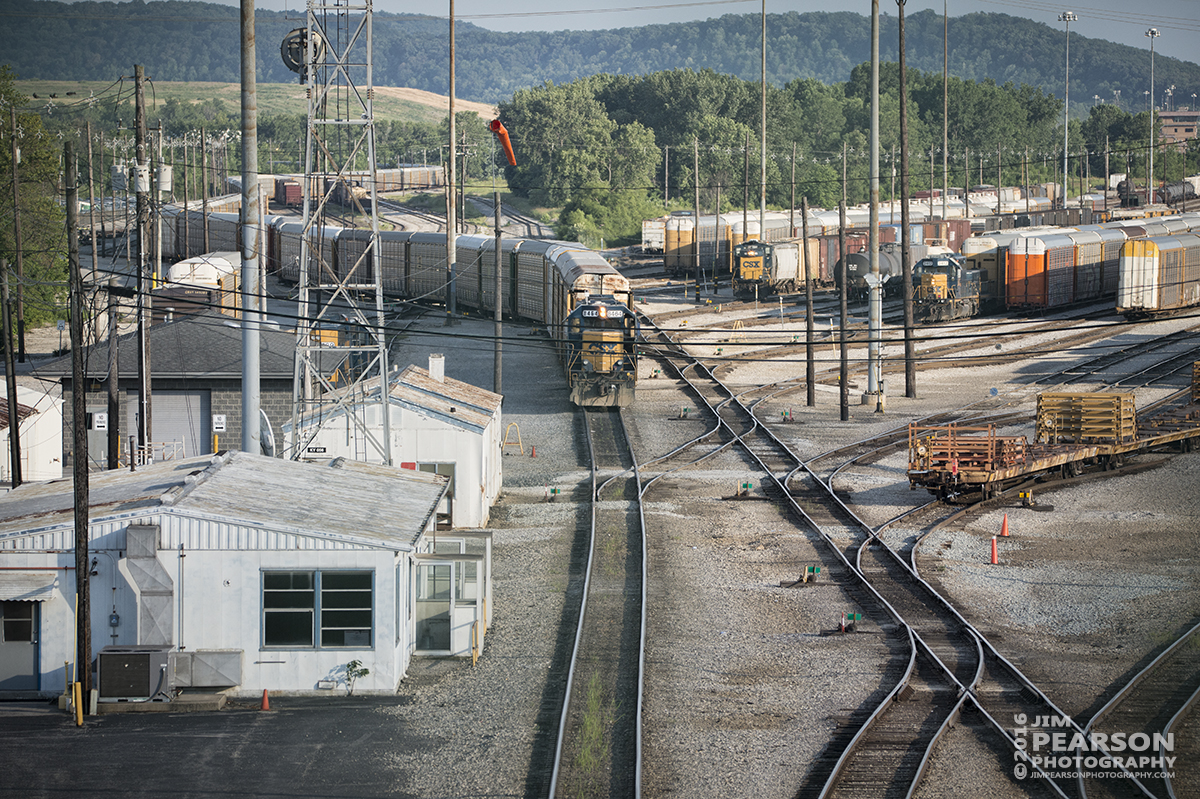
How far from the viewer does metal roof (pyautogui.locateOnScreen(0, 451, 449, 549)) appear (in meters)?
17.8

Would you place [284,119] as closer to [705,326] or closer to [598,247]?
[598,247]

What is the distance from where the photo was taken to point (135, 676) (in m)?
17.3

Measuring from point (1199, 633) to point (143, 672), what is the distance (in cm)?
1619

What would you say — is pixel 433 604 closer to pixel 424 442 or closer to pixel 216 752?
pixel 216 752

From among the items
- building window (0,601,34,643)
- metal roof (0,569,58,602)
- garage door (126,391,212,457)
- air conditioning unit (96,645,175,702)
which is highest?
garage door (126,391,212,457)

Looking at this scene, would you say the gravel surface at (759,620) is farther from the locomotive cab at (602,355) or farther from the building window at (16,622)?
the building window at (16,622)

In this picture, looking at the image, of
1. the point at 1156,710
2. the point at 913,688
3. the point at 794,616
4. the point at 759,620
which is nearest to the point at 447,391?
the point at 759,620

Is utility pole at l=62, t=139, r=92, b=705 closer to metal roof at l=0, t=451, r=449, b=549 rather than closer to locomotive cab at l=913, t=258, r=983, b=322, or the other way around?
metal roof at l=0, t=451, r=449, b=549

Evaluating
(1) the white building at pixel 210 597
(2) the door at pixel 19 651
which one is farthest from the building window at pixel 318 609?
(2) the door at pixel 19 651

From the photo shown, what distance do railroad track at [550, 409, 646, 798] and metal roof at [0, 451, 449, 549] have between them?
3.29 m

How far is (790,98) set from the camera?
585ft

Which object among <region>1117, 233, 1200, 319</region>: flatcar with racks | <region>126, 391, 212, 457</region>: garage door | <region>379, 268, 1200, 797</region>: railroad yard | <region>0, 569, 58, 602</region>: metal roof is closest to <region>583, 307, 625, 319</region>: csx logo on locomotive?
<region>379, 268, 1200, 797</region>: railroad yard

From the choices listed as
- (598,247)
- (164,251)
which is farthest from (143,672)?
(598,247)

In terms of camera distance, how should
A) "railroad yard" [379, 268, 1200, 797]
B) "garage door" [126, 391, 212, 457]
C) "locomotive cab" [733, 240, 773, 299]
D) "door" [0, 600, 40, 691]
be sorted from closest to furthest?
"railroad yard" [379, 268, 1200, 797], "door" [0, 600, 40, 691], "garage door" [126, 391, 212, 457], "locomotive cab" [733, 240, 773, 299]
